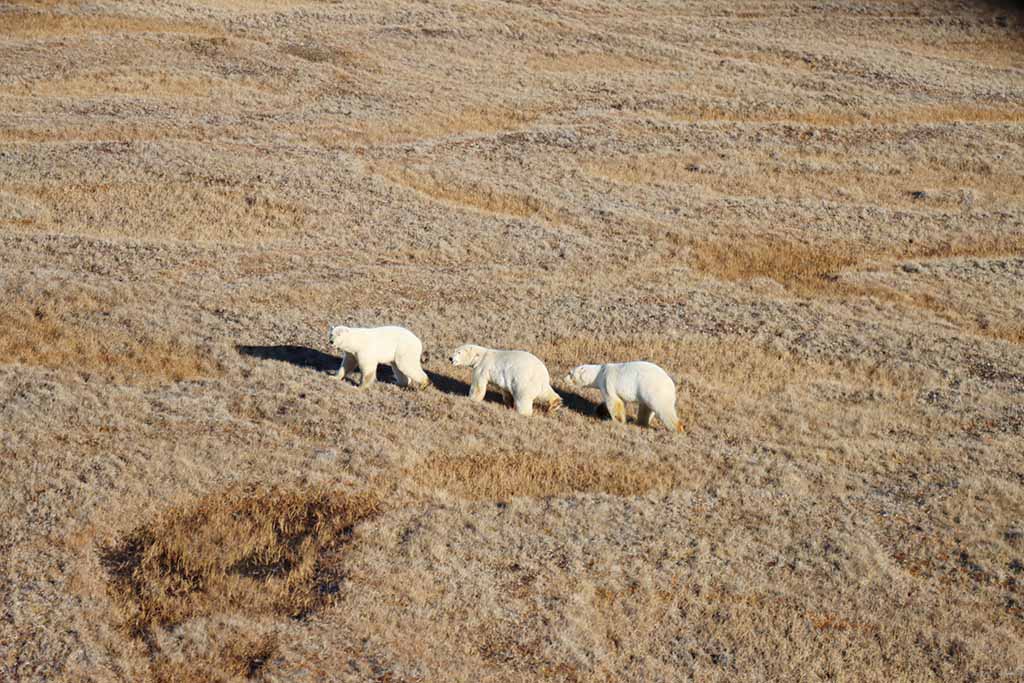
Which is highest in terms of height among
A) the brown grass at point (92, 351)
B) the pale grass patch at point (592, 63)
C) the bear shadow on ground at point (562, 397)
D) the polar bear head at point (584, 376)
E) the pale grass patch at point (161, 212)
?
the pale grass patch at point (592, 63)

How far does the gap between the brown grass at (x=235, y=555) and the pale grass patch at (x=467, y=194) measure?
20.3m

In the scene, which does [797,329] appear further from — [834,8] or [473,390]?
[834,8]

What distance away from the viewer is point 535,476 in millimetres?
17844

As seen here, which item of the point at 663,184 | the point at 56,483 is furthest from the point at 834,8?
the point at 56,483

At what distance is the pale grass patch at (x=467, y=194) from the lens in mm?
35750

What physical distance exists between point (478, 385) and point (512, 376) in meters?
0.78

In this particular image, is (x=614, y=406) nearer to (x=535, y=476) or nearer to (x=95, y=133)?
(x=535, y=476)

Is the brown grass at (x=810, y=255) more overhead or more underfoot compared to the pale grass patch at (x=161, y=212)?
more overhead

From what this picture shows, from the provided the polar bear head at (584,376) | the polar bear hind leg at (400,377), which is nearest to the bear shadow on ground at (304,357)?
the polar bear hind leg at (400,377)

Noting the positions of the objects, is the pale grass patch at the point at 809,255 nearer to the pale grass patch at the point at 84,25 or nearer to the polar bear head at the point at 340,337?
the polar bear head at the point at 340,337

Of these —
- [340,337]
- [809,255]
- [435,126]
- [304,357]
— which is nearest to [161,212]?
[304,357]

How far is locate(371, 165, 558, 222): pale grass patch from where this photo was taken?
3575 cm

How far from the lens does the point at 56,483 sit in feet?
53.2

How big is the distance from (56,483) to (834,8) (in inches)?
2476
